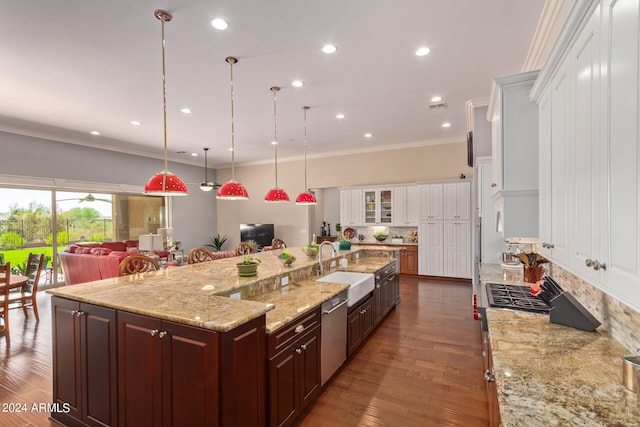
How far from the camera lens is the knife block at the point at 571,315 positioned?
1.69 metres

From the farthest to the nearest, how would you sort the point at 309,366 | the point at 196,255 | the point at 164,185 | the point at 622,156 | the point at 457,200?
the point at 457,200, the point at 196,255, the point at 164,185, the point at 309,366, the point at 622,156

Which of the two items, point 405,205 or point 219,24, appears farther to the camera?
point 405,205

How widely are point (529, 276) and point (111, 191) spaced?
852 cm

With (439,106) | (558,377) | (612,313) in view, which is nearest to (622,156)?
(558,377)

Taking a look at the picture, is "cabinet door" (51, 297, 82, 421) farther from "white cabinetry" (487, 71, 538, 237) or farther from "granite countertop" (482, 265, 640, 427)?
"white cabinetry" (487, 71, 538, 237)

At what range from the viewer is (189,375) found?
1675mm

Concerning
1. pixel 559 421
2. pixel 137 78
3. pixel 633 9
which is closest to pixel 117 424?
pixel 559 421

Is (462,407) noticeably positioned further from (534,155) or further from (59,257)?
(59,257)

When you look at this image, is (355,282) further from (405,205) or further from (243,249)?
(405,205)

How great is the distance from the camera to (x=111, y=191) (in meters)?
7.46

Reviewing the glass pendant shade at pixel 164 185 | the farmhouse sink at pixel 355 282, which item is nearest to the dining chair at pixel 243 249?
the farmhouse sink at pixel 355 282

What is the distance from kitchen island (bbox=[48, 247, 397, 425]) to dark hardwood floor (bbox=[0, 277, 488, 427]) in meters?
0.70

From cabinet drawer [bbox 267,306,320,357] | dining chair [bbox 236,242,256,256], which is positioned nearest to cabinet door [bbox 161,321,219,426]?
cabinet drawer [bbox 267,306,320,357]

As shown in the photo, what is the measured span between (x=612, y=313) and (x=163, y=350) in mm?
2461
